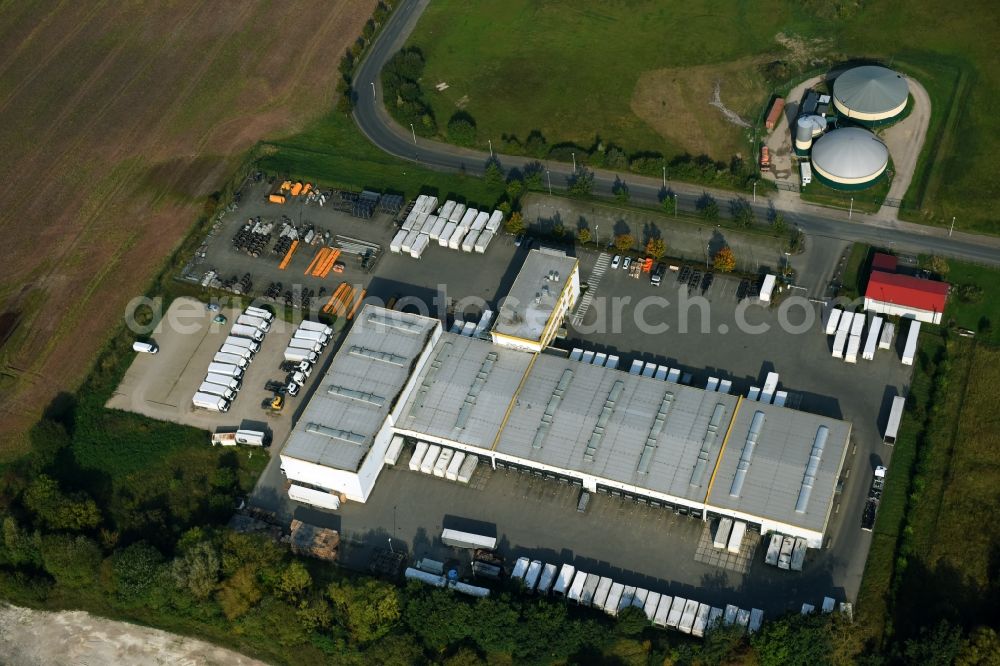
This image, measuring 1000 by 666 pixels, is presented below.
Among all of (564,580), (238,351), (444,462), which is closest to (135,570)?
(238,351)

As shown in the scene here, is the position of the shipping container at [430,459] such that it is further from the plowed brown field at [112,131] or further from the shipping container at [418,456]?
the plowed brown field at [112,131]

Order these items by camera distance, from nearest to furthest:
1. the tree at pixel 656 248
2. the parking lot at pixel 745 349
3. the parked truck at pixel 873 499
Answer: the parked truck at pixel 873 499 < the parking lot at pixel 745 349 < the tree at pixel 656 248

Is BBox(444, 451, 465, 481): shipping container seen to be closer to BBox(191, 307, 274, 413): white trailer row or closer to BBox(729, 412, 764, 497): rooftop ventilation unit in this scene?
BBox(729, 412, 764, 497): rooftop ventilation unit

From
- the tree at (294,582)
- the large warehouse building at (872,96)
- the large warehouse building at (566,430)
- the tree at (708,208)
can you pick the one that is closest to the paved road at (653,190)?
the tree at (708,208)

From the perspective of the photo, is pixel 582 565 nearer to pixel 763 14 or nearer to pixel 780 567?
pixel 780 567

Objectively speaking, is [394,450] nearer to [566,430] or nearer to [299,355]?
[566,430]

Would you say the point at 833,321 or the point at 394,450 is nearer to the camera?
the point at 394,450

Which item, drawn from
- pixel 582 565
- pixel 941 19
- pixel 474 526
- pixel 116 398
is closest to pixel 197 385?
pixel 116 398
